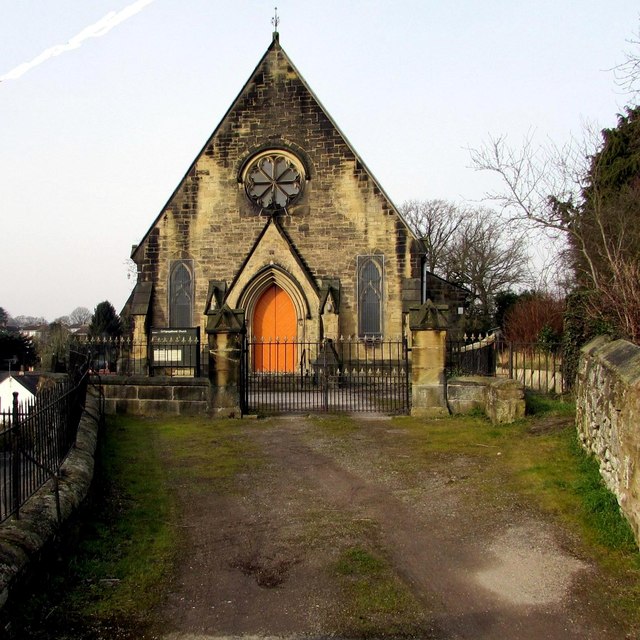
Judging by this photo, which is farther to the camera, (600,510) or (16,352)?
(16,352)

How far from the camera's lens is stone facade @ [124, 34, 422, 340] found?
68.2 ft

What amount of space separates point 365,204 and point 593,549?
54.0ft

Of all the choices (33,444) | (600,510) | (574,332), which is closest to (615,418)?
(600,510)

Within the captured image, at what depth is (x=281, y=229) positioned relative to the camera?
822 inches

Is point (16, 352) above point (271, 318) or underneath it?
underneath

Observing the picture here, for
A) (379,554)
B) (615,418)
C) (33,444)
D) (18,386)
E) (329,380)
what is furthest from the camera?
(18,386)

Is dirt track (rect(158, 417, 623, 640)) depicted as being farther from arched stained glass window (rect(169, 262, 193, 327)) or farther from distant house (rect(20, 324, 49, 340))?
distant house (rect(20, 324, 49, 340))

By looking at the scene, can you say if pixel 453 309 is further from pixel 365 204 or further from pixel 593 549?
pixel 593 549

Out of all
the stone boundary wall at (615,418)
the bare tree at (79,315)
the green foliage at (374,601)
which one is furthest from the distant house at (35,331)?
the green foliage at (374,601)

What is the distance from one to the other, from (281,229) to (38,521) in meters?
16.5

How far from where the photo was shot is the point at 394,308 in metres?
20.9

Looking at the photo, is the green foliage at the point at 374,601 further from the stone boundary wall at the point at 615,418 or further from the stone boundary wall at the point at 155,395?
the stone boundary wall at the point at 155,395

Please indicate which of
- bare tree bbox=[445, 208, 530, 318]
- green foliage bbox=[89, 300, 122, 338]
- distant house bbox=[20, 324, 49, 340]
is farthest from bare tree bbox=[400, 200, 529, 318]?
distant house bbox=[20, 324, 49, 340]

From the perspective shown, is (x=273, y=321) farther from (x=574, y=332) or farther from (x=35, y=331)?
(x=35, y=331)
